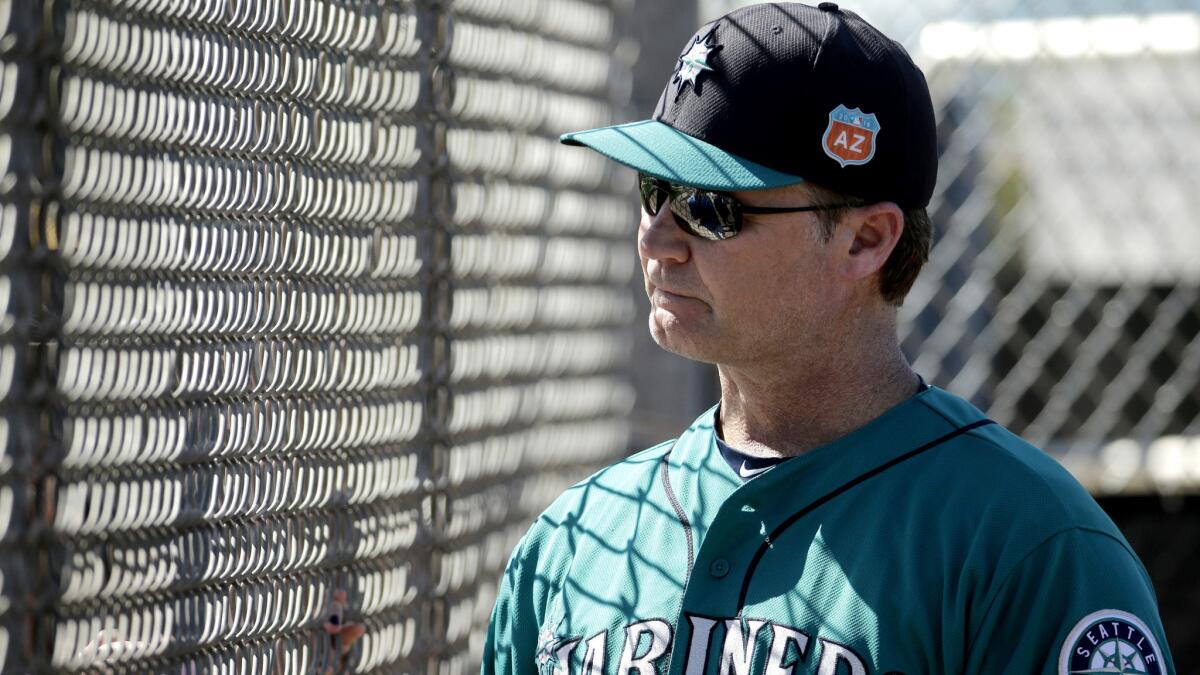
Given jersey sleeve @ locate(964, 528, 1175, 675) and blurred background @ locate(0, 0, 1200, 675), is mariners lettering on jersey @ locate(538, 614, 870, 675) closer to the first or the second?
jersey sleeve @ locate(964, 528, 1175, 675)

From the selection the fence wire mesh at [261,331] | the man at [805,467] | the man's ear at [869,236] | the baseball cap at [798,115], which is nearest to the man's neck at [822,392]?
the man at [805,467]

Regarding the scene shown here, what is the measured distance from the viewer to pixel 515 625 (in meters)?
2.06

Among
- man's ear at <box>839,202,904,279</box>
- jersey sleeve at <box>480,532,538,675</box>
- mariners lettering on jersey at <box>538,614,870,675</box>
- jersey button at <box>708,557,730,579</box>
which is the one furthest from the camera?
jersey sleeve at <box>480,532,538,675</box>

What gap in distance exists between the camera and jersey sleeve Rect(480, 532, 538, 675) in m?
2.05

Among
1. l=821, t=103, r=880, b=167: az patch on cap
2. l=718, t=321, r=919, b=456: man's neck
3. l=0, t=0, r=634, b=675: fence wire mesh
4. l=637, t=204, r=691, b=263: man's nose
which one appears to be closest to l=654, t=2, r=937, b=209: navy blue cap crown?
l=821, t=103, r=880, b=167: az patch on cap

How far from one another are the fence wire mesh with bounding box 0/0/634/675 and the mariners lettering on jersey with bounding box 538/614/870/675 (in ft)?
1.63

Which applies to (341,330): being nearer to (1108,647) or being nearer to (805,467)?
(805,467)

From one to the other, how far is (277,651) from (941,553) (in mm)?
1023

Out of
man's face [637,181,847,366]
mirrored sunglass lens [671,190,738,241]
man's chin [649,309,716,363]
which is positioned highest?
mirrored sunglass lens [671,190,738,241]

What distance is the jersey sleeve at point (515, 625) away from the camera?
205 cm

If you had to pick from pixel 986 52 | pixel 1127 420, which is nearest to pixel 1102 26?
pixel 986 52

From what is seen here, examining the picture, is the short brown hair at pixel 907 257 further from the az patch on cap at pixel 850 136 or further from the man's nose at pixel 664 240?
the man's nose at pixel 664 240

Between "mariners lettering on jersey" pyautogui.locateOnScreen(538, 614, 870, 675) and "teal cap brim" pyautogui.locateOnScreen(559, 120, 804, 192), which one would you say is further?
"teal cap brim" pyautogui.locateOnScreen(559, 120, 804, 192)

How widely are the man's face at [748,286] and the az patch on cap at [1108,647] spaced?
1.79 ft
